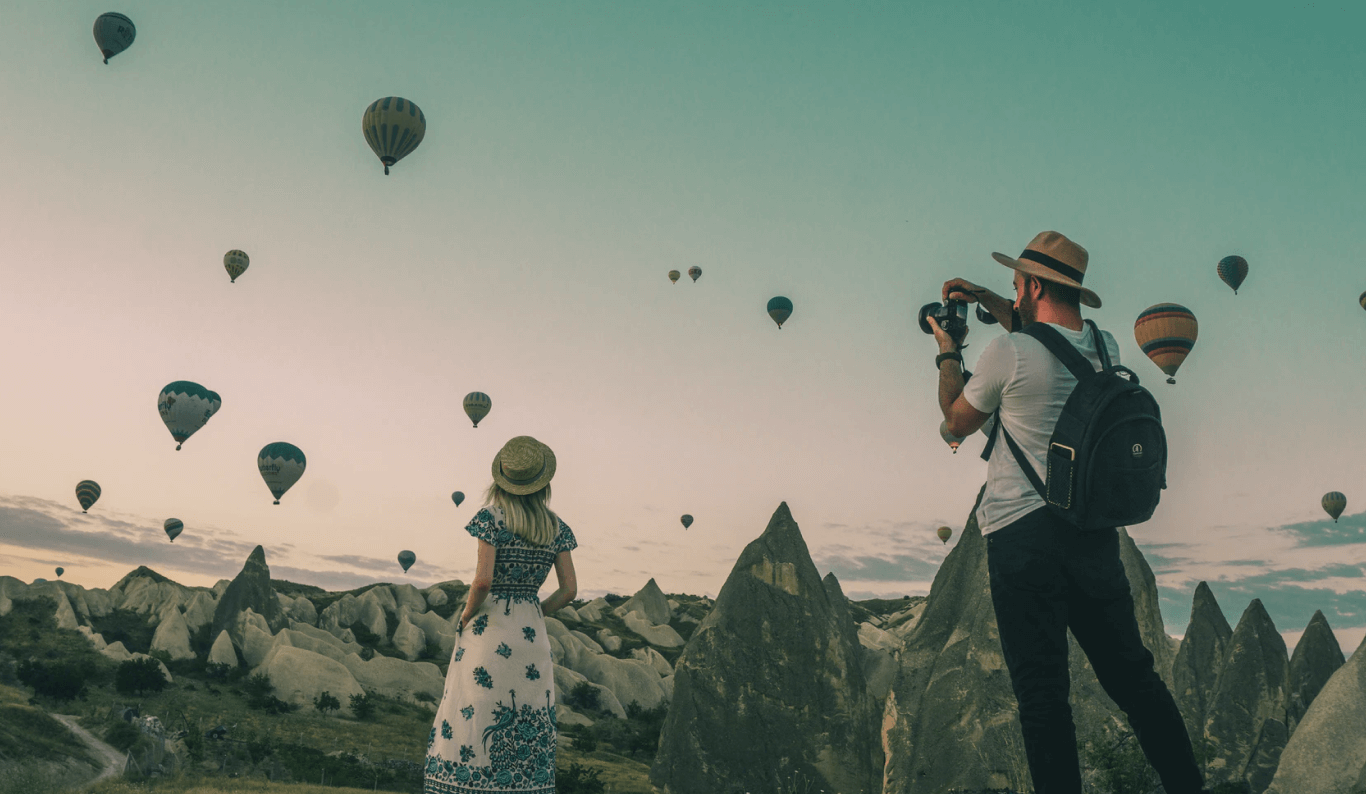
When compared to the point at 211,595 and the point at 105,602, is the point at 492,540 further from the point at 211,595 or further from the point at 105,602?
the point at 105,602

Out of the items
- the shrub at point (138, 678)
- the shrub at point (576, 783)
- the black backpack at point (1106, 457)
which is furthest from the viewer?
the shrub at point (138, 678)

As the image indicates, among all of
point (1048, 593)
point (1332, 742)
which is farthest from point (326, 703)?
point (1048, 593)

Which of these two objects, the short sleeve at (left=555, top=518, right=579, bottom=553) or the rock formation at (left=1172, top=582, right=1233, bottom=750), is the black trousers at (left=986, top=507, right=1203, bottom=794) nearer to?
the short sleeve at (left=555, top=518, right=579, bottom=553)

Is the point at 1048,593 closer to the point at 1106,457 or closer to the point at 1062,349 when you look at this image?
the point at 1106,457

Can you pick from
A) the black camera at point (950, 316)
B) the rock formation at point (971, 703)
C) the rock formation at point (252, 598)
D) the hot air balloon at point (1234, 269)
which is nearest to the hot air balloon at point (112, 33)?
the rock formation at point (252, 598)

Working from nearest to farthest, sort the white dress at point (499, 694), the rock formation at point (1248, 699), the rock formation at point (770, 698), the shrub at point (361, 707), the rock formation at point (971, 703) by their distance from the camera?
the white dress at point (499, 694) → the rock formation at point (971, 703) → the rock formation at point (770, 698) → the rock formation at point (1248, 699) → the shrub at point (361, 707)

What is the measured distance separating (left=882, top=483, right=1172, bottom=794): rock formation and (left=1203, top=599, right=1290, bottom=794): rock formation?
49.3 feet

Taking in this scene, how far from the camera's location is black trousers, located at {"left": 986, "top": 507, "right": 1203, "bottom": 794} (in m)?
3.64

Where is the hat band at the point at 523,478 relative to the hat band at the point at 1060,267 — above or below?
below

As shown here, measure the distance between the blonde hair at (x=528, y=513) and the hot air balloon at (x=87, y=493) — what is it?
Result: 65.6 m

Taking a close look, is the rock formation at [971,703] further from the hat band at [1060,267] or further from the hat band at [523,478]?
the hat band at [1060,267]

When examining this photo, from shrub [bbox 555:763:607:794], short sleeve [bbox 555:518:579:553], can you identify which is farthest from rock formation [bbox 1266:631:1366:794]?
short sleeve [bbox 555:518:579:553]

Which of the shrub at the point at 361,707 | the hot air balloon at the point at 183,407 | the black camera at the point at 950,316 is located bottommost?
the shrub at the point at 361,707

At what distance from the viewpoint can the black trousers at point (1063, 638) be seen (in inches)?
143
